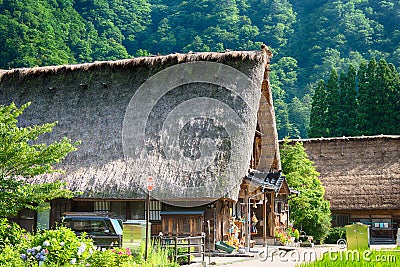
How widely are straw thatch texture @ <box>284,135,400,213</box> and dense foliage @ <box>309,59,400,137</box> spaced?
988 centimetres

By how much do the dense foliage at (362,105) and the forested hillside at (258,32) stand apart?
379 inches

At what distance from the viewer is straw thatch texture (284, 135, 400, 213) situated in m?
29.8

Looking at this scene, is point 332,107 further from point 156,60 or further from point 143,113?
point 143,113

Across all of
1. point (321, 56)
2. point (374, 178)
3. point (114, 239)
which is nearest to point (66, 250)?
point (114, 239)

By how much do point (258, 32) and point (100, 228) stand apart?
44.0m

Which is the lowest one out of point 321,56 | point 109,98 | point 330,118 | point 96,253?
point 96,253

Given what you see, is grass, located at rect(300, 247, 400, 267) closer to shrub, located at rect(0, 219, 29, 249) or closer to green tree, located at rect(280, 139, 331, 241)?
shrub, located at rect(0, 219, 29, 249)

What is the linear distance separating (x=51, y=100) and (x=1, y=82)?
10.2 ft

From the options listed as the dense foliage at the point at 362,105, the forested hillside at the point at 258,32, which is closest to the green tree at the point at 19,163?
the forested hillside at the point at 258,32

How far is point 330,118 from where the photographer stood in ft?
142

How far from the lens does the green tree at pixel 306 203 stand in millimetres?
26750

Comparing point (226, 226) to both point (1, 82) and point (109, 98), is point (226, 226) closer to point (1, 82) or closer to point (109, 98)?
point (109, 98)

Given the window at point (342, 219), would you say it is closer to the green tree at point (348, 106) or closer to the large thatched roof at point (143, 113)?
the large thatched roof at point (143, 113)

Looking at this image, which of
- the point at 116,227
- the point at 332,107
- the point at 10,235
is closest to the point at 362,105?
the point at 332,107
